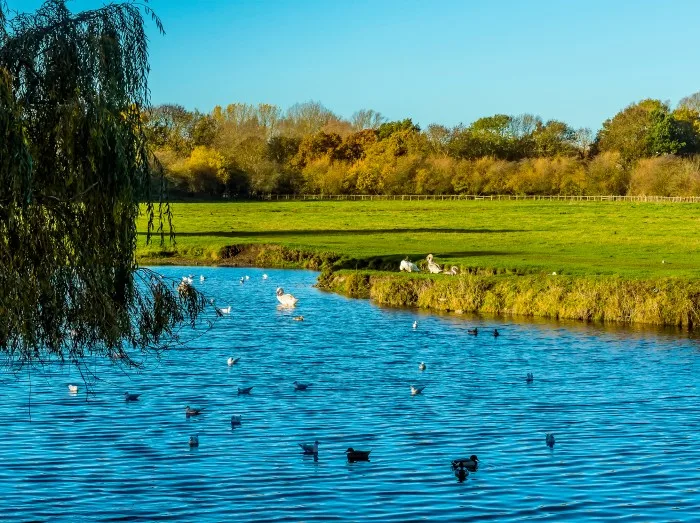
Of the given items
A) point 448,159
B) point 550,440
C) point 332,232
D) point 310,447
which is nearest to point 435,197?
point 448,159

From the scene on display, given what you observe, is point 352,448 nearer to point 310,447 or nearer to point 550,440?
point 310,447

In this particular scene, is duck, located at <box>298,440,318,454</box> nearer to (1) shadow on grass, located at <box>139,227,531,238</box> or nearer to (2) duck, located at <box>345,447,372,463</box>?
(2) duck, located at <box>345,447,372,463</box>

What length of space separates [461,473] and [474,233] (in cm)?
6659

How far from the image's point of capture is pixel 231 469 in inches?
758

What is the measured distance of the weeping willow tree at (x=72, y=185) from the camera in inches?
619

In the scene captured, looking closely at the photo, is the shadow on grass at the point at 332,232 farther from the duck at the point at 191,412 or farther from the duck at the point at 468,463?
the duck at the point at 468,463

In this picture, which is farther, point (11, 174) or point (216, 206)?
point (216, 206)

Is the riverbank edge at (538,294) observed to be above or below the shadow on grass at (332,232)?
below

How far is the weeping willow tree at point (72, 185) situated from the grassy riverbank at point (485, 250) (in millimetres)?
3396

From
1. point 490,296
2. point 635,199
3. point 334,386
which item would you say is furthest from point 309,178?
point 334,386

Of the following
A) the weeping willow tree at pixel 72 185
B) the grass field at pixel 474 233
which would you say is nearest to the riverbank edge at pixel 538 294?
the grass field at pixel 474 233

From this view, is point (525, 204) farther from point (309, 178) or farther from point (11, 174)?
point (11, 174)

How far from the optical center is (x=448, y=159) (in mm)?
164000

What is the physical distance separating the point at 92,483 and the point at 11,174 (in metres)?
5.93
